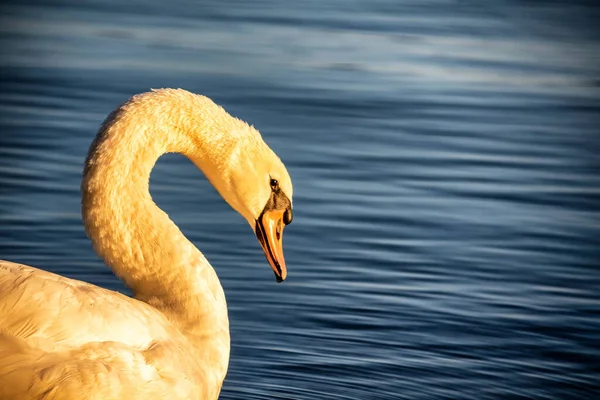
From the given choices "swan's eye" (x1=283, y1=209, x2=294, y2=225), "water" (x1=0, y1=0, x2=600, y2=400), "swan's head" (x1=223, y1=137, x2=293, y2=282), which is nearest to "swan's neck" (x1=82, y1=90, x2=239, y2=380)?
"swan's head" (x1=223, y1=137, x2=293, y2=282)

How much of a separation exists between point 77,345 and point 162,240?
0.87 meters

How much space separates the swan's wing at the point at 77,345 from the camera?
5070mm

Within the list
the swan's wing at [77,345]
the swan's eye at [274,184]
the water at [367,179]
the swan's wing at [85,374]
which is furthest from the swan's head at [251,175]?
the water at [367,179]

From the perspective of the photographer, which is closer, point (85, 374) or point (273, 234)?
point (85, 374)

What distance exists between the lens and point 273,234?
614 centimetres

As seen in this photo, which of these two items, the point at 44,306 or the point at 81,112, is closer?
the point at 44,306

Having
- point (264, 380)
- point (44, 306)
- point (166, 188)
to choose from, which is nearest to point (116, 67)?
point (166, 188)

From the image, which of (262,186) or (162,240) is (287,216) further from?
(162,240)

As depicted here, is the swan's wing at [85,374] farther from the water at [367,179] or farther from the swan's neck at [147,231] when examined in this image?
the water at [367,179]

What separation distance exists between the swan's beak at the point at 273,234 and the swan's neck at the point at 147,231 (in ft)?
0.99

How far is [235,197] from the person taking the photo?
606 centimetres

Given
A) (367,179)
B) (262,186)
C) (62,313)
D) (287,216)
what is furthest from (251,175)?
(367,179)

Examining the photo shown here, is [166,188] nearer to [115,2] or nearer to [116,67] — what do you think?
[116,67]

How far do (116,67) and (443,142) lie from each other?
3331 mm
